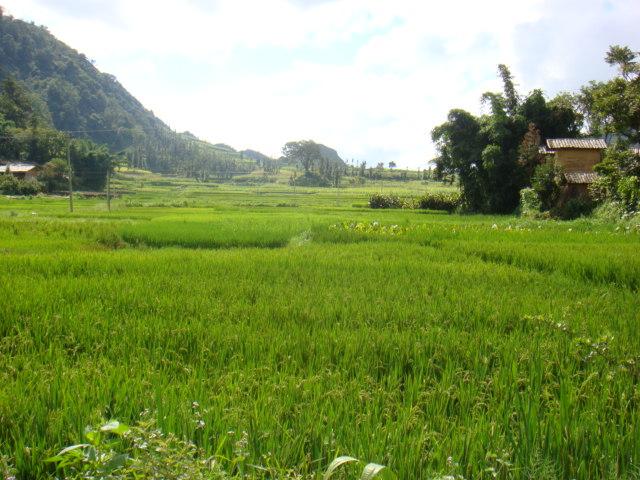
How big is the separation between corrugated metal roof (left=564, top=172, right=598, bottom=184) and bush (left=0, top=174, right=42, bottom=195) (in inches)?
1670

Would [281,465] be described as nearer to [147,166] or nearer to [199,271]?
[199,271]

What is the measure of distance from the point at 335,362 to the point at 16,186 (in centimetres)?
4849

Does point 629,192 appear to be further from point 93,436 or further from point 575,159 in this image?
point 93,436

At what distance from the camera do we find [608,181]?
67.3 ft

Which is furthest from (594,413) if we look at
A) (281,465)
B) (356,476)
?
(281,465)

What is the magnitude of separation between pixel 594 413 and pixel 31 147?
214ft

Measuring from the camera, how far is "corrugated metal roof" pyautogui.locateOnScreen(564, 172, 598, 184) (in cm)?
2439

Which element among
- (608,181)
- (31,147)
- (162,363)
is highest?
(31,147)

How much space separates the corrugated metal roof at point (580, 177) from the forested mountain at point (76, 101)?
80.3 metres

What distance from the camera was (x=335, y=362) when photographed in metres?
3.65

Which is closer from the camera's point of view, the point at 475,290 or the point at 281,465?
the point at 281,465

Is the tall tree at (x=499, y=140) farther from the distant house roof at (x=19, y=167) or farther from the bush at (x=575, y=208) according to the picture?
the distant house roof at (x=19, y=167)

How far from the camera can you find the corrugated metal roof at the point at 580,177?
24391 millimetres

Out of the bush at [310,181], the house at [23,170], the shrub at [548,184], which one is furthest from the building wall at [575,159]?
the bush at [310,181]
